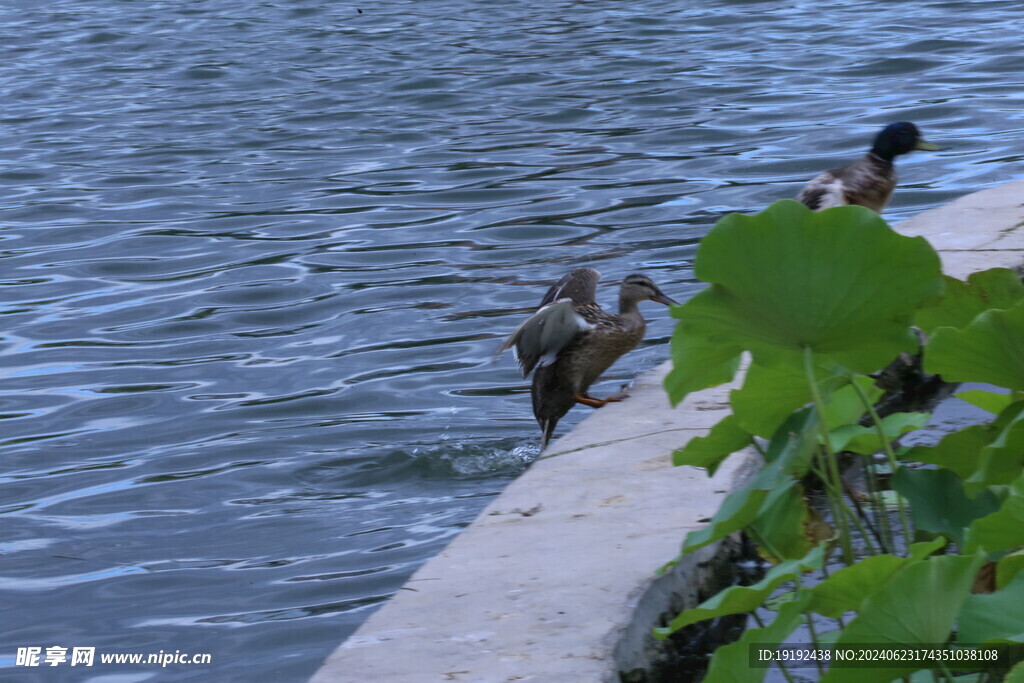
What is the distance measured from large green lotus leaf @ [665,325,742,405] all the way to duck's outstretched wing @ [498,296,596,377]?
7.32ft

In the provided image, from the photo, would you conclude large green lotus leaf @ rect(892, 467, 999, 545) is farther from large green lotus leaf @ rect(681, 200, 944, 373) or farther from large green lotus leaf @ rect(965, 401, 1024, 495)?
large green lotus leaf @ rect(681, 200, 944, 373)

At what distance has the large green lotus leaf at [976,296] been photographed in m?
2.84

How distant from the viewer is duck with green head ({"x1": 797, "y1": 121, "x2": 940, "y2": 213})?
20.3ft

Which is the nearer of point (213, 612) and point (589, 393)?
point (213, 612)

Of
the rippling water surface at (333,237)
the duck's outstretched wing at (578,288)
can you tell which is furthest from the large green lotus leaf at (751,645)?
the duck's outstretched wing at (578,288)

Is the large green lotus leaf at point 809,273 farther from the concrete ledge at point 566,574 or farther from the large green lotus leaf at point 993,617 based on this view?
the concrete ledge at point 566,574

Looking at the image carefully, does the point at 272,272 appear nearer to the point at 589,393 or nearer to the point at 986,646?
the point at 589,393

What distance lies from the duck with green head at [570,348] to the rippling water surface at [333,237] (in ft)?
0.77

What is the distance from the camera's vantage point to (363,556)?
4160 mm

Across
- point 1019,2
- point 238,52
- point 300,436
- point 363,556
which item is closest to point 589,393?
point 300,436

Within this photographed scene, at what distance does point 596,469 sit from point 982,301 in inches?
47.9

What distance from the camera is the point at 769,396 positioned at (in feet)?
8.43

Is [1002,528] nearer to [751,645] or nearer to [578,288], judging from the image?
[751,645]

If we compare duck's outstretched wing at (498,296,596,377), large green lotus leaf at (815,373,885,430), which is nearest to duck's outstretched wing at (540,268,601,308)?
duck's outstretched wing at (498,296,596,377)
